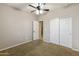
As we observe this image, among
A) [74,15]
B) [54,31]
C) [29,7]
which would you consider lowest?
[54,31]

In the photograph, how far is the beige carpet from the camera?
75.1 inches

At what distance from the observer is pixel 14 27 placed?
2.02 metres

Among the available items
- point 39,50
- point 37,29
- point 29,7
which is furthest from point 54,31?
point 29,7

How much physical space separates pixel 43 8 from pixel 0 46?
1.12 meters

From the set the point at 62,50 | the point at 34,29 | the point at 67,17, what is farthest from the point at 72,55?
the point at 34,29

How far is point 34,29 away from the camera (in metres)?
2.13

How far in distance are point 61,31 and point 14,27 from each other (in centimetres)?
96

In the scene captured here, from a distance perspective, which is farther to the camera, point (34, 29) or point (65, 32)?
point (34, 29)

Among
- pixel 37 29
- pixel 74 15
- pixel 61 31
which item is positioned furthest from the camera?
pixel 37 29

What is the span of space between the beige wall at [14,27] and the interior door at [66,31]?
0.61 metres

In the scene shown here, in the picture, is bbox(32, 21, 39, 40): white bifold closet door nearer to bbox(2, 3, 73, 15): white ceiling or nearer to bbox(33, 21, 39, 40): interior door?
bbox(33, 21, 39, 40): interior door

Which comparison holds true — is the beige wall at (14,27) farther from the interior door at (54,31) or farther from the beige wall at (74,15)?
the beige wall at (74,15)

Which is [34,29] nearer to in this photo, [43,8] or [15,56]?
[43,8]

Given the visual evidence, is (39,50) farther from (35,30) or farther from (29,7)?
(29,7)
